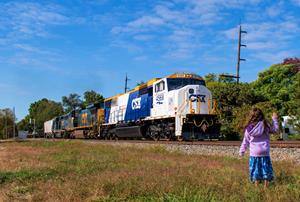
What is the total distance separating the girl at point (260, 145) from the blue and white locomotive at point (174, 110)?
1084 cm

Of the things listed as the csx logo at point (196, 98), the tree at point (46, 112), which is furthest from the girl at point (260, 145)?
the tree at point (46, 112)

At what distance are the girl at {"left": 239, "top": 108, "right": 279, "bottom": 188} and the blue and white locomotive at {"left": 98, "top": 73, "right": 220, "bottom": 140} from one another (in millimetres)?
10842

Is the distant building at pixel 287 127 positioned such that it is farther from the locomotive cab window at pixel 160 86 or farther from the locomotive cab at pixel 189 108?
the locomotive cab window at pixel 160 86

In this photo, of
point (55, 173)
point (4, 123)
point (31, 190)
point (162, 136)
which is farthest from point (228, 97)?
point (4, 123)

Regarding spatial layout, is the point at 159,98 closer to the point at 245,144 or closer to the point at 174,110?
the point at 174,110

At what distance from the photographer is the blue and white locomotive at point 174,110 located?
1775cm

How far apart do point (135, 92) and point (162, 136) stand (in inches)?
192

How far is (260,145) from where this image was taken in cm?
652

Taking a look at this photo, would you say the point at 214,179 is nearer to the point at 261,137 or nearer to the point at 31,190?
the point at 261,137

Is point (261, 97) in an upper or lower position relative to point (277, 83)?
lower

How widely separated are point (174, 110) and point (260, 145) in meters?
11.7

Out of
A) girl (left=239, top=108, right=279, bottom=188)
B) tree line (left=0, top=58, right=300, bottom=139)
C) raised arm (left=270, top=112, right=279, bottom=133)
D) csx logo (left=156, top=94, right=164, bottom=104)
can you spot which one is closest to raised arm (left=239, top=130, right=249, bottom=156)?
girl (left=239, top=108, right=279, bottom=188)

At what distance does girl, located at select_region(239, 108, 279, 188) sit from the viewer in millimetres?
6414

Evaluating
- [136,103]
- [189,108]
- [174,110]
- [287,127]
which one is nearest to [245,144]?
[189,108]
